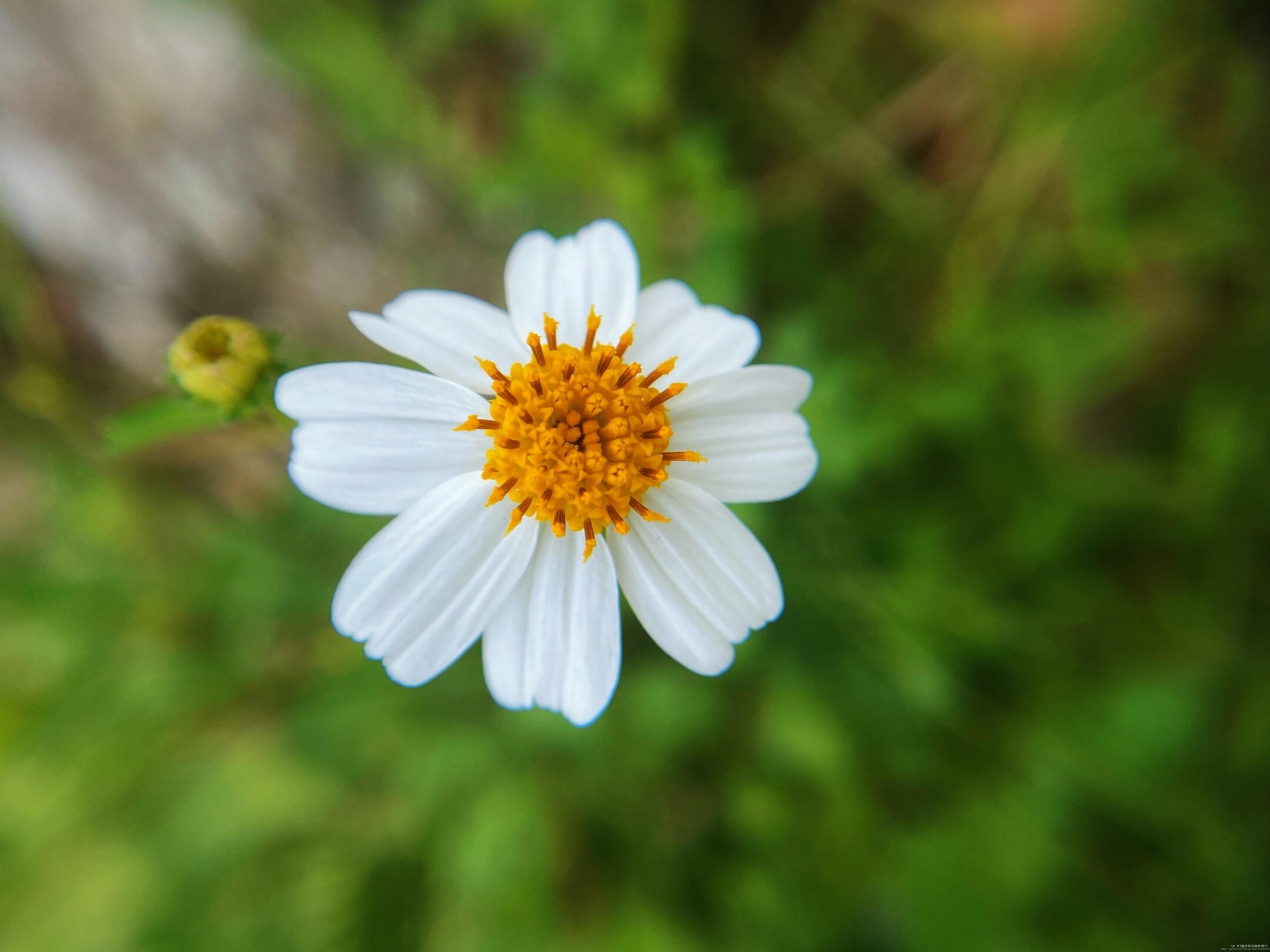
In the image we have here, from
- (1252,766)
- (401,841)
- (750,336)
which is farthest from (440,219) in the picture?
(1252,766)

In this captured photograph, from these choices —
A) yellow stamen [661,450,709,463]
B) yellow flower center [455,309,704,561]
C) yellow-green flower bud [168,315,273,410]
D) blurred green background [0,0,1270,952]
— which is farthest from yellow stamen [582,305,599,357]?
blurred green background [0,0,1270,952]

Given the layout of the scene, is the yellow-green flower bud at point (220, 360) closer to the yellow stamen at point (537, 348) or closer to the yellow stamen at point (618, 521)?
the yellow stamen at point (537, 348)

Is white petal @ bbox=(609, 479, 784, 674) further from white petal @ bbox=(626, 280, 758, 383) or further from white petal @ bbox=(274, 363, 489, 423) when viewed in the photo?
white petal @ bbox=(274, 363, 489, 423)

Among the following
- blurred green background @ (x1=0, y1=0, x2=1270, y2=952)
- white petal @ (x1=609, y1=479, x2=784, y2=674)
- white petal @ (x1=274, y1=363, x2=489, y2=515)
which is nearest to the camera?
white petal @ (x1=274, y1=363, x2=489, y2=515)

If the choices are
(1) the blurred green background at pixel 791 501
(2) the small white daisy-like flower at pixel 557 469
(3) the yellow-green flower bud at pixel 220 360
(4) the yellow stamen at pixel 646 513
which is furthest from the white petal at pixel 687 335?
(1) the blurred green background at pixel 791 501

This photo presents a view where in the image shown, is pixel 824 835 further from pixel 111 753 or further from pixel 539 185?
pixel 111 753
